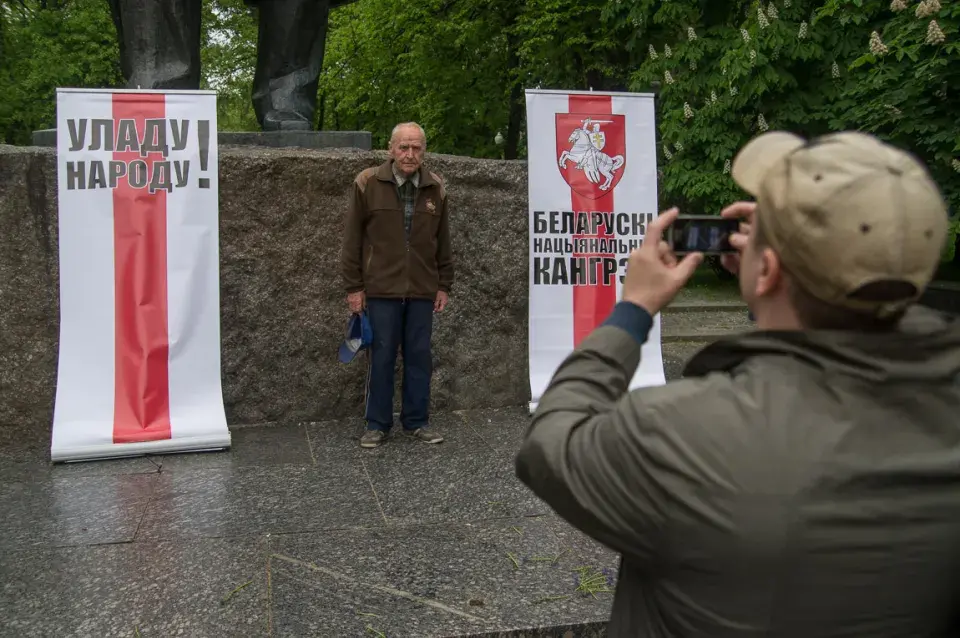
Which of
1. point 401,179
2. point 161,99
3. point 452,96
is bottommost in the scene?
point 401,179

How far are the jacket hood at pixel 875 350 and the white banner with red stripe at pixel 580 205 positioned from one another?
4579mm

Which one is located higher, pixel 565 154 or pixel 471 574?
pixel 565 154

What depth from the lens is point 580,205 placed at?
582 centimetres

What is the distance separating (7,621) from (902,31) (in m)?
7.47

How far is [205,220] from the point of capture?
4980 mm

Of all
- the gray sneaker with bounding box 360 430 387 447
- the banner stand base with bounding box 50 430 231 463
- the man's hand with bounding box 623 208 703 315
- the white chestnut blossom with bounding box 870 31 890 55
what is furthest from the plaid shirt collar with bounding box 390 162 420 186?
the white chestnut blossom with bounding box 870 31 890 55

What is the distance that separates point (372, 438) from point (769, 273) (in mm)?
4098

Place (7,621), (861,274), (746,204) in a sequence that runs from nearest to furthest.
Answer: (861,274), (746,204), (7,621)

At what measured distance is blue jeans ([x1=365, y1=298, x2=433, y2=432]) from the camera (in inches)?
199

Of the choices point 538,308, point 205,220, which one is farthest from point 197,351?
point 538,308

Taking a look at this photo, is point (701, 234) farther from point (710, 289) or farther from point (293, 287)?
point (710, 289)

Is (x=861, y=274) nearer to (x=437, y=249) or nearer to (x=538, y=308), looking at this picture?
(x=437, y=249)

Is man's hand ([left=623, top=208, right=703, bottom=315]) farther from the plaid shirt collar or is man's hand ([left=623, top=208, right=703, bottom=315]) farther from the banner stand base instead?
the banner stand base

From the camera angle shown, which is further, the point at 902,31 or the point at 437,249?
the point at 902,31
